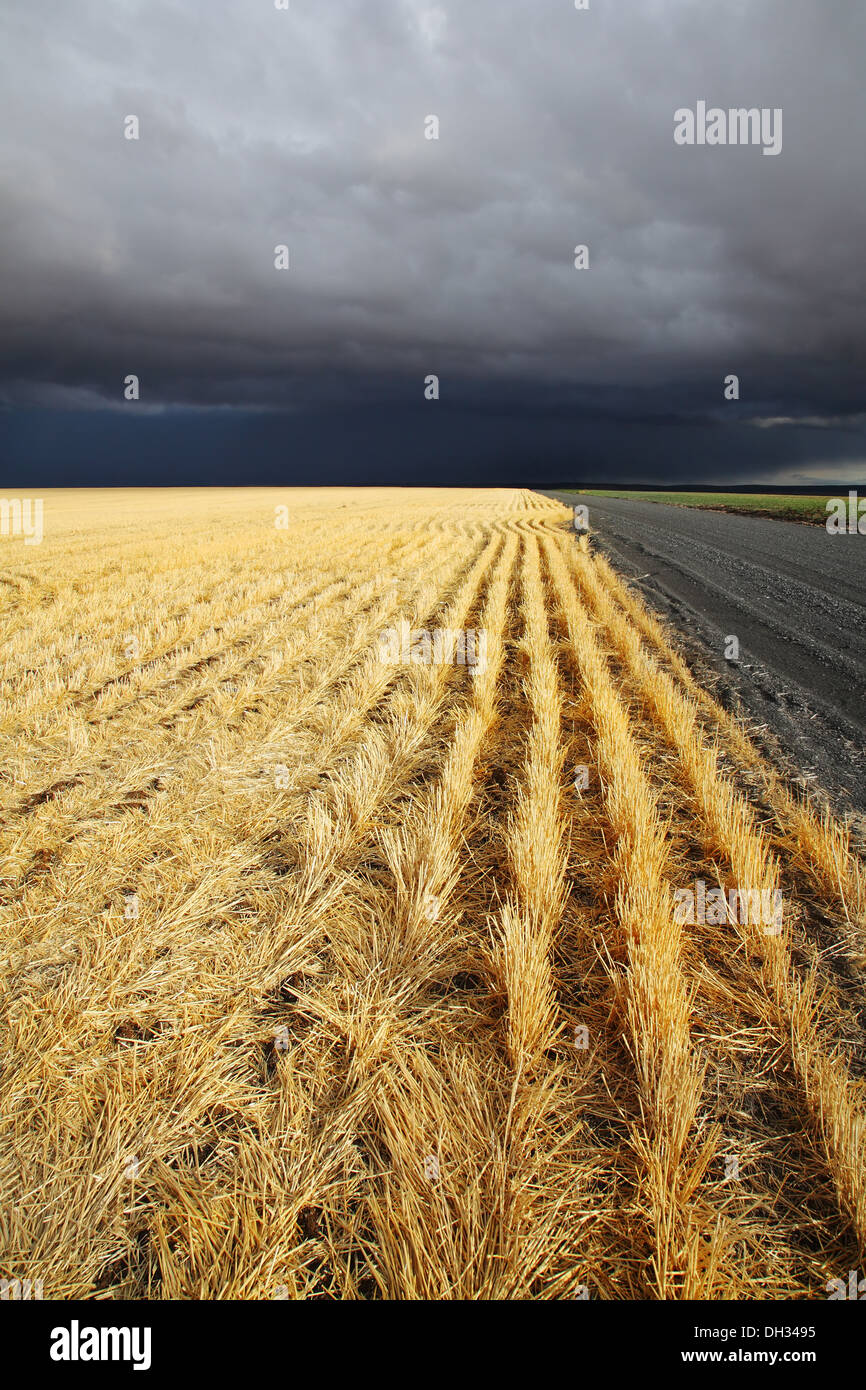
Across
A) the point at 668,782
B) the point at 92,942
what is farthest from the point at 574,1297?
the point at 668,782

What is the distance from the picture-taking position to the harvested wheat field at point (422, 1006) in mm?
2020

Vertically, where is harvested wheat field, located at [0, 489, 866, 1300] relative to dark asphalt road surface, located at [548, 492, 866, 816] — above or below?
below

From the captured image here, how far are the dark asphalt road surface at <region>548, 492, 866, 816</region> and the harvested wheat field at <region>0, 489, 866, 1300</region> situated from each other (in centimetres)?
69

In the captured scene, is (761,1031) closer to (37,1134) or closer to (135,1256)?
(135,1256)

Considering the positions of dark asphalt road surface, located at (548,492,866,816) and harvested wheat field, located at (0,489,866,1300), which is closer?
harvested wheat field, located at (0,489,866,1300)

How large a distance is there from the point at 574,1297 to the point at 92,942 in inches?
102

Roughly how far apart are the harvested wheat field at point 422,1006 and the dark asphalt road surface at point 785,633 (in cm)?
69

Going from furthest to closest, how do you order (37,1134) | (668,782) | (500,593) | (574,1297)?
(500,593)
(668,782)
(37,1134)
(574,1297)

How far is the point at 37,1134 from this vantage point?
7.72 ft

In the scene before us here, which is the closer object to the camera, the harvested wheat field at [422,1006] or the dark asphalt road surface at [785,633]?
the harvested wheat field at [422,1006]

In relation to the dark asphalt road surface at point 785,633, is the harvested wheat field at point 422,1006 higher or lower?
lower

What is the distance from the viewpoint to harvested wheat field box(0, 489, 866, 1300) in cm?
202

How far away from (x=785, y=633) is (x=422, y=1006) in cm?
930

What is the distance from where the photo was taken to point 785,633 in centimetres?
1005
